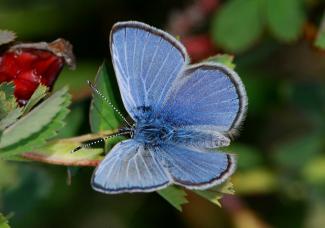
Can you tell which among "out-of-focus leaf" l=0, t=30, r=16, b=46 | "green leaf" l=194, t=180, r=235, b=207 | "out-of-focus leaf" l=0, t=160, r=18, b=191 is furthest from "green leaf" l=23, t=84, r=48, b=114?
"out-of-focus leaf" l=0, t=160, r=18, b=191

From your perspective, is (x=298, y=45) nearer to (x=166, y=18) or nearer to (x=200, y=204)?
(x=166, y=18)

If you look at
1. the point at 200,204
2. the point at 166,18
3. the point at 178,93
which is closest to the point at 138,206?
the point at 200,204

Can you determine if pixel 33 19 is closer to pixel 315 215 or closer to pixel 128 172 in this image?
pixel 315 215

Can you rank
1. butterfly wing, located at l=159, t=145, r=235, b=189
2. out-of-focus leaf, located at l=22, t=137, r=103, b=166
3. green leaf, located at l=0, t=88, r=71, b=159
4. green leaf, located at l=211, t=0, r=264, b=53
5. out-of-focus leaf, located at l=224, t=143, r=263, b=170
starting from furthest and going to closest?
out-of-focus leaf, located at l=224, t=143, r=263, b=170, green leaf, located at l=211, t=0, r=264, b=53, out-of-focus leaf, located at l=22, t=137, r=103, b=166, butterfly wing, located at l=159, t=145, r=235, b=189, green leaf, located at l=0, t=88, r=71, b=159

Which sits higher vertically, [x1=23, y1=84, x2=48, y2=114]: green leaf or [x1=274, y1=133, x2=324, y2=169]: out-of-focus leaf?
[x1=23, y1=84, x2=48, y2=114]: green leaf

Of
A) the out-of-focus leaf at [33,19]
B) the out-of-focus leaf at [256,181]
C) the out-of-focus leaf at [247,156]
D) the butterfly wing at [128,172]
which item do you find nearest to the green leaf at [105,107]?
the butterfly wing at [128,172]

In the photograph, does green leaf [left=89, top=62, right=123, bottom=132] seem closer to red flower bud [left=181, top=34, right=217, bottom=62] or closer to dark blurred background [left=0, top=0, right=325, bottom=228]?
dark blurred background [left=0, top=0, right=325, bottom=228]

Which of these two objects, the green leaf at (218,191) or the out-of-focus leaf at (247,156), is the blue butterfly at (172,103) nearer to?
the green leaf at (218,191)
